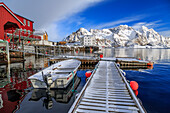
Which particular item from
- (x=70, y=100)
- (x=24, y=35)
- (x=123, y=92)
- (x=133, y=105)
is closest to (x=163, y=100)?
(x=123, y=92)

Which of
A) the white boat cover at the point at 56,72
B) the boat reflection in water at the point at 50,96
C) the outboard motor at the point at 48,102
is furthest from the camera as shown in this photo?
the white boat cover at the point at 56,72

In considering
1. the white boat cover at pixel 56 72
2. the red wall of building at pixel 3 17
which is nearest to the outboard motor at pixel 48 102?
the white boat cover at pixel 56 72

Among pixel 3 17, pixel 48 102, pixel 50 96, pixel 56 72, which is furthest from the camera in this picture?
pixel 3 17

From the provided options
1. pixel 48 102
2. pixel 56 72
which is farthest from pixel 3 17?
pixel 48 102

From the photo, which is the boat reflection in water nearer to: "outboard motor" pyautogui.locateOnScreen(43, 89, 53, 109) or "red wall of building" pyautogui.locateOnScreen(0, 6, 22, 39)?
"outboard motor" pyautogui.locateOnScreen(43, 89, 53, 109)

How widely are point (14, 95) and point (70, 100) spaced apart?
4626mm

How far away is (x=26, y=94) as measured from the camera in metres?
8.20

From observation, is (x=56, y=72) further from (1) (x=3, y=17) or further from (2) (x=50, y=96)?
(1) (x=3, y=17)

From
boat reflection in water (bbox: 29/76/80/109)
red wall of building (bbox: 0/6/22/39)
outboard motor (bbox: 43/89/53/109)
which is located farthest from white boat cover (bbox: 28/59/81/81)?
red wall of building (bbox: 0/6/22/39)

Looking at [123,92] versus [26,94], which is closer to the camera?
[123,92]

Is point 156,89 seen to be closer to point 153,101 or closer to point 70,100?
point 153,101

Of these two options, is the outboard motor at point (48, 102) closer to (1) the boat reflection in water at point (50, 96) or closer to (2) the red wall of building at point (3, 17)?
(1) the boat reflection in water at point (50, 96)

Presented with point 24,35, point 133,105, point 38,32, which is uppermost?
point 38,32

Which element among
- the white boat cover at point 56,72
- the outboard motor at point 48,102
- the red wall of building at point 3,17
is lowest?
the outboard motor at point 48,102
